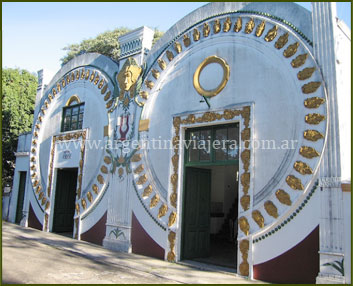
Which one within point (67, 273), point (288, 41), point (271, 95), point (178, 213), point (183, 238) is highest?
point (288, 41)

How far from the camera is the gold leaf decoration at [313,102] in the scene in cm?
717

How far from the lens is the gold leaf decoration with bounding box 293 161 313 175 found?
7.08 metres

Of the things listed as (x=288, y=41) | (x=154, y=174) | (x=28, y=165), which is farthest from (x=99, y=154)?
(x=288, y=41)

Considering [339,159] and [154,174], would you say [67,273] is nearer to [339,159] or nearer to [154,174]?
[154,174]

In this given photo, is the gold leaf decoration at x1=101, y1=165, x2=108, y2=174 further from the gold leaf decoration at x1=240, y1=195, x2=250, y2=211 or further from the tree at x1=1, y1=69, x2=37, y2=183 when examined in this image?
the tree at x1=1, y1=69, x2=37, y2=183

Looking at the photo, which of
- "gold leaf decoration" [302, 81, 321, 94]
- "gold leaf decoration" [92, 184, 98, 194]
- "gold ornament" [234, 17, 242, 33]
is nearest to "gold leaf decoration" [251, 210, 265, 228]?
"gold leaf decoration" [302, 81, 321, 94]

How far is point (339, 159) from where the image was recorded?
22.0 feet

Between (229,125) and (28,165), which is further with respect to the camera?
(28,165)

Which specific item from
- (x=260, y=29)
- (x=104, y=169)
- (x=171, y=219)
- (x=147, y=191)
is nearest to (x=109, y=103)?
(x=104, y=169)

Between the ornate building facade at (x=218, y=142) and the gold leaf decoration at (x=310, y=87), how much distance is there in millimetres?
27

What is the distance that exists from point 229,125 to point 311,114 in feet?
6.89

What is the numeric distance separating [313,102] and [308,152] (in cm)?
106

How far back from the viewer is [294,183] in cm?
722

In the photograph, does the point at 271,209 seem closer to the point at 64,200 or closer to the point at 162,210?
the point at 162,210
